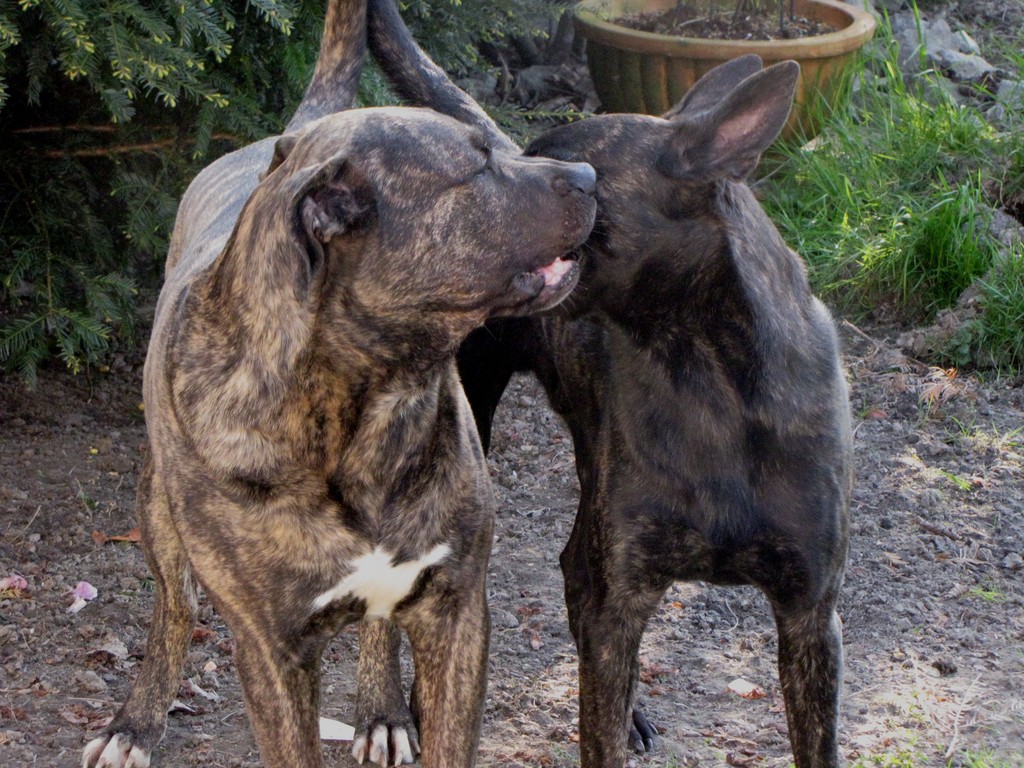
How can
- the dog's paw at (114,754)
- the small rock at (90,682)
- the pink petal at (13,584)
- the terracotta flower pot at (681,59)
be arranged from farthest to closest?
the terracotta flower pot at (681,59) → the pink petal at (13,584) → the small rock at (90,682) → the dog's paw at (114,754)

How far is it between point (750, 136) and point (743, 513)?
2.82 feet

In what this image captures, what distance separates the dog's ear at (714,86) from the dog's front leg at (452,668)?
1.33m

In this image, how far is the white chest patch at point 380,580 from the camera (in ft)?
9.46

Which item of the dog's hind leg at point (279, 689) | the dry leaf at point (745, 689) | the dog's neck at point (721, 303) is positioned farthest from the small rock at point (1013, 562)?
the dog's hind leg at point (279, 689)

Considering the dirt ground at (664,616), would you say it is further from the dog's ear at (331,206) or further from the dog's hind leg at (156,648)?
the dog's ear at (331,206)

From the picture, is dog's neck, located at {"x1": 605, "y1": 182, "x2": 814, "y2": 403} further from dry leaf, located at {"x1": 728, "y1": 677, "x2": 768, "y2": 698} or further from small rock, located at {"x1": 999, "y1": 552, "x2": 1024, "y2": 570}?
small rock, located at {"x1": 999, "y1": 552, "x2": 1024, "y2": 570}

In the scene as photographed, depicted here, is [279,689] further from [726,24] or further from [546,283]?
[726,24]

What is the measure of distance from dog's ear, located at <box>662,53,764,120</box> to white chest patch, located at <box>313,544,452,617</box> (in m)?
1.31

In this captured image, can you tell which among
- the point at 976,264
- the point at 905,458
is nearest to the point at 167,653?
the point at 905,458

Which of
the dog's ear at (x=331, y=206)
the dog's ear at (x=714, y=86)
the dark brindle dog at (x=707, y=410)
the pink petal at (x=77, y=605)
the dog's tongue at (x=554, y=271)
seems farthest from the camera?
A: the pink petal at (x=77, y=605)

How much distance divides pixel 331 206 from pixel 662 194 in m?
0.85

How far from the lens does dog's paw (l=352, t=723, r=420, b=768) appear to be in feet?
11.9

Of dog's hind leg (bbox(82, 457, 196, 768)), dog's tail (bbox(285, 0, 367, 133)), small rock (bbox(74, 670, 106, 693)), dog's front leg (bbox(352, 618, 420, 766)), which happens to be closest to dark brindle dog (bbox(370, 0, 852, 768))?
dog's front leg (bbox(352, 618, 420, 766))

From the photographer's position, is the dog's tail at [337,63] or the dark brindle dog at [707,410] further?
A: the dog's tail at [337,63]
